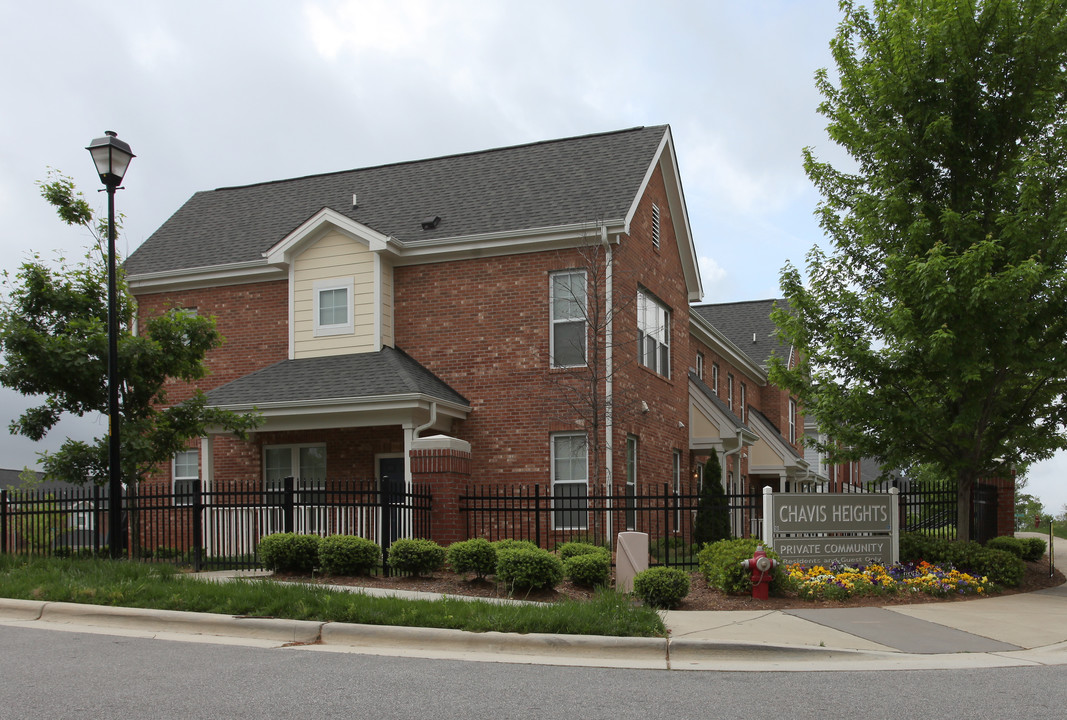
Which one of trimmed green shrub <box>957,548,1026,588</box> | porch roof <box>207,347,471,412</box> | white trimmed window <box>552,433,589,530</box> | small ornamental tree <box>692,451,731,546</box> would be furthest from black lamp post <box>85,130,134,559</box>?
trimmed green shrub <box>957,548,1026,588</box>

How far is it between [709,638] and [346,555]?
5.17 meters

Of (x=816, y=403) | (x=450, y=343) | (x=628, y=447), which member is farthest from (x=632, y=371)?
(x=816, y=403)

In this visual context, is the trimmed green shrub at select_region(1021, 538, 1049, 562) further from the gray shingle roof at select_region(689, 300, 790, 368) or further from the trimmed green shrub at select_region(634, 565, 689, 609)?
the gray shingle roof at select_region(689, 300, 790, 368)

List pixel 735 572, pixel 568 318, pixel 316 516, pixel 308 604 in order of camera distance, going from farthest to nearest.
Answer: pixel 568 318
pixel 316 516
pixel 735 572
pixel 308 604

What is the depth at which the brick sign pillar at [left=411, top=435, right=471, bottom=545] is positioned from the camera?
1365 cm

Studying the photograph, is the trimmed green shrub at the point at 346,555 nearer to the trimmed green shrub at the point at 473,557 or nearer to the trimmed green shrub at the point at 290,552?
the trimmed green shrub at the point at 290,552

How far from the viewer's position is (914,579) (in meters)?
12.1

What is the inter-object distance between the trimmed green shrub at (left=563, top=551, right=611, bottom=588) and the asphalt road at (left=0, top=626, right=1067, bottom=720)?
3579mm

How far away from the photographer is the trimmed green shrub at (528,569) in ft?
34.9

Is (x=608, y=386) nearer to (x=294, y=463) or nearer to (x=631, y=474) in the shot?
(x=631, y=474)

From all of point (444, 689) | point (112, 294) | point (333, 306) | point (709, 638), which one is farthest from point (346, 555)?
point (333, 306)

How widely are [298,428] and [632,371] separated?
21.9 feet

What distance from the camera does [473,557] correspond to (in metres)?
11.4

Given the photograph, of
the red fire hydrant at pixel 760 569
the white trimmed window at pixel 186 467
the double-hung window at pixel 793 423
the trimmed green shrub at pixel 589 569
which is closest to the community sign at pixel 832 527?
the red fire hydrant at pixel 760 569
